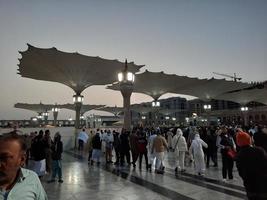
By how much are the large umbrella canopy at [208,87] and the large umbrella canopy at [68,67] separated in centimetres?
1141

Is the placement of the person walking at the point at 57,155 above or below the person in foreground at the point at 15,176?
below

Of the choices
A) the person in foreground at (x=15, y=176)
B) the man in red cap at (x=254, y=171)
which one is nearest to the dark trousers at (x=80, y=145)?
the man in red cap at (x=254, y=171)

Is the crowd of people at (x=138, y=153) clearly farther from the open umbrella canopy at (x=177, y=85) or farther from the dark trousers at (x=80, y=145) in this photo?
the open umbrella canopy at (x=177, y=85)

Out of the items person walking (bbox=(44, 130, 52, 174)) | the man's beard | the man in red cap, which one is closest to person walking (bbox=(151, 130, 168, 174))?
person walking (bbox=(44, 130, 52, 174))

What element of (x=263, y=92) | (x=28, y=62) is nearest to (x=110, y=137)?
(x=28, y=62)

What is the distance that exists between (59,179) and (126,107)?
19.1 feet

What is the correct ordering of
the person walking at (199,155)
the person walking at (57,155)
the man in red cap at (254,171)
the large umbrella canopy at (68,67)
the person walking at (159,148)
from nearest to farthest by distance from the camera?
the man in red cap at (254,171), the person walking at (57,155), the person walking at (199,155), the person walking at (159,148), the large umbrella canopy at (68,67)

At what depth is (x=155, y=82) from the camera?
30203 millimetres

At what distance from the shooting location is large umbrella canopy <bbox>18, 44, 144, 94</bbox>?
19.9 meters

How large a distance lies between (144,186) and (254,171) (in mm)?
4663

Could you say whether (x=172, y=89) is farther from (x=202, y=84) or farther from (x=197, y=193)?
(x=197, y=193)

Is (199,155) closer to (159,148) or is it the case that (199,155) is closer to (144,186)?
(159,148)

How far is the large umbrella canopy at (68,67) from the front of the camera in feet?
65.4

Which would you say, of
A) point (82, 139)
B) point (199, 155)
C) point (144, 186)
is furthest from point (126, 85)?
point (82, 139)
